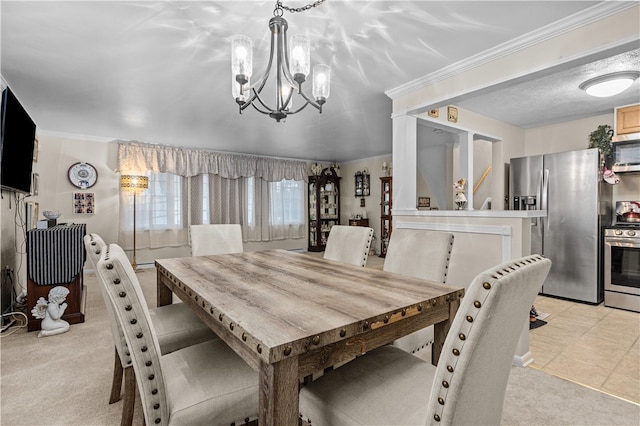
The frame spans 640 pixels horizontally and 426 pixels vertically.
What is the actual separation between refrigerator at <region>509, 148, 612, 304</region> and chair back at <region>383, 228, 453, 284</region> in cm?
285

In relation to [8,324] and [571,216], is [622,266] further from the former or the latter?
[8,324]

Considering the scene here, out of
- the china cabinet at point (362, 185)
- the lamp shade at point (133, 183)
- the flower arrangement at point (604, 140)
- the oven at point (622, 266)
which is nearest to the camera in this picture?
the oven at point (622, 266)

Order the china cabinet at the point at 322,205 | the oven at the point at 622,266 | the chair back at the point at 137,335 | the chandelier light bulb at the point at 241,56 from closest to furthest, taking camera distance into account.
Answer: the chair back at the point at 137,335, the chandelier light bulb at the point at 241,56, the oven at the point at 622,266, the china cabinet at the point at 322,205

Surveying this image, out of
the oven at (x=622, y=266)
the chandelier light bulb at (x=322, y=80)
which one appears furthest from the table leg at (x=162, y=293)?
the oven at (x=622, y=266)

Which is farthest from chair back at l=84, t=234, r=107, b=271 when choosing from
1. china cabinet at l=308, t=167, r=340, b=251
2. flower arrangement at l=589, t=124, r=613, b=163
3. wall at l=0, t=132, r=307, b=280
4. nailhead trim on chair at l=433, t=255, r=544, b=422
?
china cabinet at l=308, t=167, r=340, b=251

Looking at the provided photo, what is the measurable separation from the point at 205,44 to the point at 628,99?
4.59m

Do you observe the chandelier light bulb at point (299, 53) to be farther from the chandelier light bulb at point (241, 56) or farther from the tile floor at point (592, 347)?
the tile floor at point (592, 347)

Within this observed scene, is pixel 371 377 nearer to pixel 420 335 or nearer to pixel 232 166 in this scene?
pixel 420 335

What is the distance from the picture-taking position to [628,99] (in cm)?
357

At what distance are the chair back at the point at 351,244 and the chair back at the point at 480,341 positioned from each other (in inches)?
58.3

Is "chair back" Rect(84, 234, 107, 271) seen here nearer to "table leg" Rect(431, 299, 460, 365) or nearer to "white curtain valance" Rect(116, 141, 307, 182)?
"table leg" Rect(431, 299, 460, 365)

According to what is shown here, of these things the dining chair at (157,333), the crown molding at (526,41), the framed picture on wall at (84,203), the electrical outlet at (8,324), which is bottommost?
the electrical outlet at (8,324)

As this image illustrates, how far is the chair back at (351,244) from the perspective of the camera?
229 cm

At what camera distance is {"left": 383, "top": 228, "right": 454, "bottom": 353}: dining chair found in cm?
167
